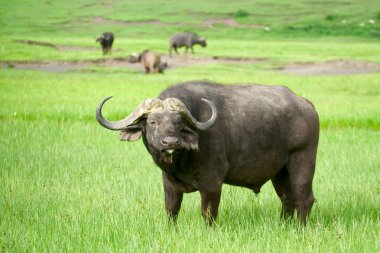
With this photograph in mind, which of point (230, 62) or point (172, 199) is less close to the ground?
point (172, 199)

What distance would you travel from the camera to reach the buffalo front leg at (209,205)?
17.0 ft

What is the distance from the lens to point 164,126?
Answer: 15.5ft

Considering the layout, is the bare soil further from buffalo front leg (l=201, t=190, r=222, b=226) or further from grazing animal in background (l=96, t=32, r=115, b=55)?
buffalo front leg (l=201, t=190, r=222, b=226)

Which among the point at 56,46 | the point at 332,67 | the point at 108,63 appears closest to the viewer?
the point at 332,67

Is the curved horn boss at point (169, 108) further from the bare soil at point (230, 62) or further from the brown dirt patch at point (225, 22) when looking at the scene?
the brown dirt patch at point (225, 22)

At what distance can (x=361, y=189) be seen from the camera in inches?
268

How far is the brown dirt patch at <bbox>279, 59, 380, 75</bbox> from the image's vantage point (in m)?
26.0

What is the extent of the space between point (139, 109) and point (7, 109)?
8.16 meters

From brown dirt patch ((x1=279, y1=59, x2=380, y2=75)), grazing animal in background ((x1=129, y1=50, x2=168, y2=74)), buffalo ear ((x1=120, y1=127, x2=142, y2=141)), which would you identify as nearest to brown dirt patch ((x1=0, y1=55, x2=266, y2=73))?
grazing animal in background ((x1=129, y1=50, x2=168, y2=74))

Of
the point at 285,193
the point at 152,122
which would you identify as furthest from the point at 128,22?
the point at 152,122

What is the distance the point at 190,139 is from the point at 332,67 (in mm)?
22778

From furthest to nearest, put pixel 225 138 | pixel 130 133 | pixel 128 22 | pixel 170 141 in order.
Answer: pixel 128 22
pixel 225 138
pixel 130 133
pixel 170 141

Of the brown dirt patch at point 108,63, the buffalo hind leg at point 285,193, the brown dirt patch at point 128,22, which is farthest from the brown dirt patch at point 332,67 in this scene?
the brown dirt patch at point 128,22

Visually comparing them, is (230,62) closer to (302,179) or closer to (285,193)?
(285,193)
